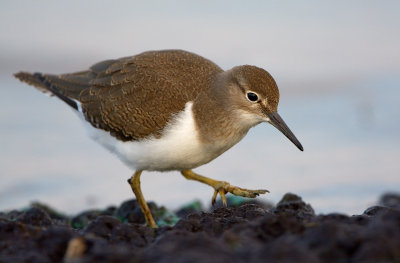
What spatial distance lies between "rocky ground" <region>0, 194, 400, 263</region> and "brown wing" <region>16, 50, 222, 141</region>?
7.07ft

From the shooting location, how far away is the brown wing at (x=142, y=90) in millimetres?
6562

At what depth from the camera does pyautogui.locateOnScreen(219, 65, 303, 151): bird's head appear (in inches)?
264

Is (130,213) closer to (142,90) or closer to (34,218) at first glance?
(142,90)

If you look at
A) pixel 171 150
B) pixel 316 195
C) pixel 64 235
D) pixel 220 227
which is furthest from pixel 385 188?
pixel 64 235

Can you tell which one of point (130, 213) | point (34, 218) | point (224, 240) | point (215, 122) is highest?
point (215, 122)

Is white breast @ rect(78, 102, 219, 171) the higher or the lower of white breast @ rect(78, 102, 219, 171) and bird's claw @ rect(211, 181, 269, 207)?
the higher

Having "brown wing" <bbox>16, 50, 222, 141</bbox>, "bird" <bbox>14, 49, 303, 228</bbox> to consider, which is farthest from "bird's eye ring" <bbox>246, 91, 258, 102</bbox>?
"brown wing" <bbox>16, 50, 222, 141</bbox>

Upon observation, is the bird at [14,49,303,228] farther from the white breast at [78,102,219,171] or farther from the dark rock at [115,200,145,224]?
the dark rock at [115,200,145,224]

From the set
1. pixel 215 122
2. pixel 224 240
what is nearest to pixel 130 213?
pixel 215 122

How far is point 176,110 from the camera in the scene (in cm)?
648

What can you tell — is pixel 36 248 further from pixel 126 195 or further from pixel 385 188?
pixel 385 188

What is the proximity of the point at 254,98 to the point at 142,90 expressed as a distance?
4.15 feet

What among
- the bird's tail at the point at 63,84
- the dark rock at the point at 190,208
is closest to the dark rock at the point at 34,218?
the bird's tail at the point at 63,84

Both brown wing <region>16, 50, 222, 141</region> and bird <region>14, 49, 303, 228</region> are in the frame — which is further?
brown wing <region>16, 50, 222, 141</region>
